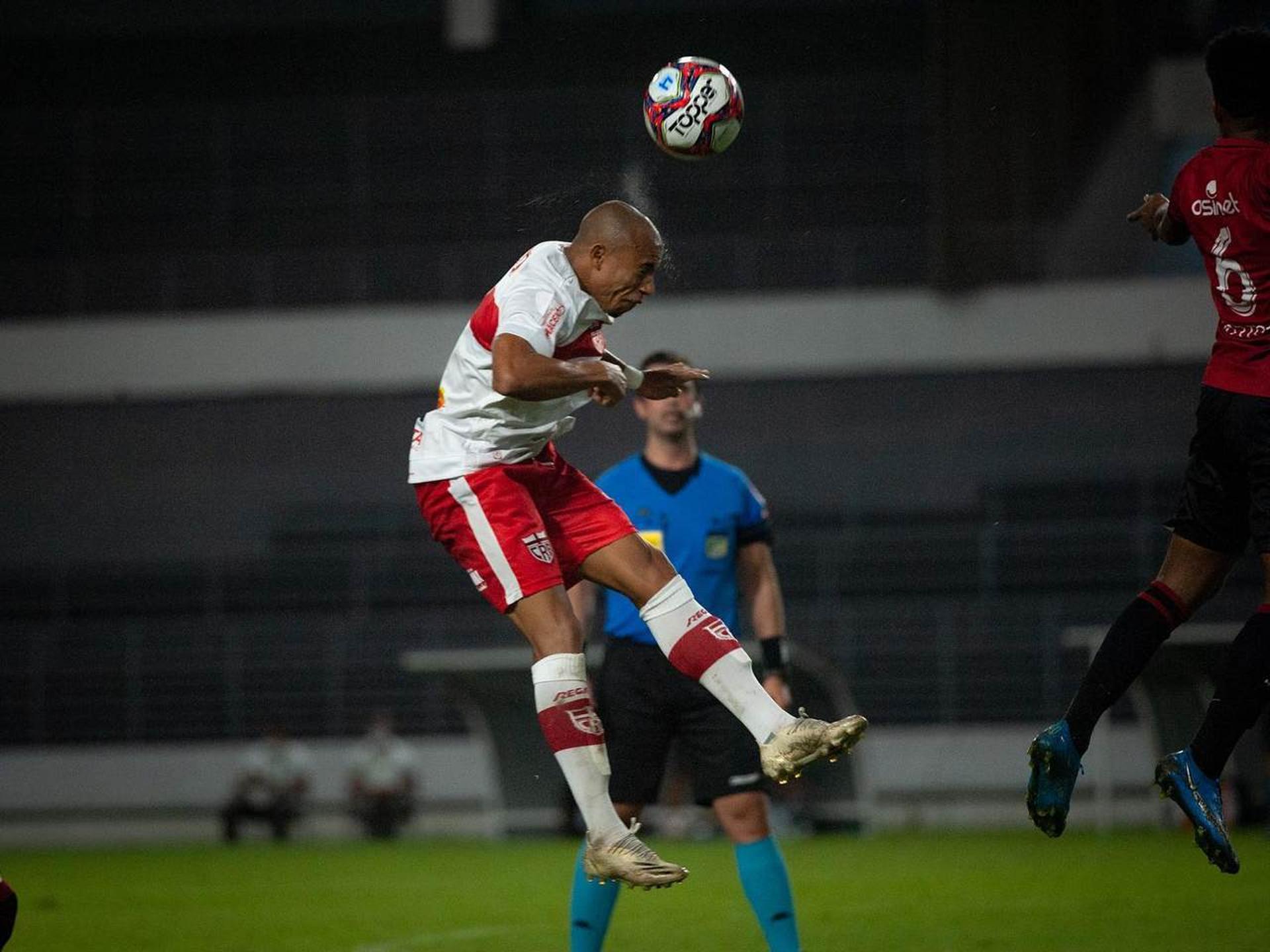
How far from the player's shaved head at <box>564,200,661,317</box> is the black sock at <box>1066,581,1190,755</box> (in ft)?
5.52

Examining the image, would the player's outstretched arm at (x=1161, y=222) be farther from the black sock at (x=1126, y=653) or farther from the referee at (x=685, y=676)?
the referee at (x=685, y=676)

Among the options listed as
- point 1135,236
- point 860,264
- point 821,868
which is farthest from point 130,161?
point 821,868

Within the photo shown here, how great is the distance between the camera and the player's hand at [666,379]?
530 centimetres

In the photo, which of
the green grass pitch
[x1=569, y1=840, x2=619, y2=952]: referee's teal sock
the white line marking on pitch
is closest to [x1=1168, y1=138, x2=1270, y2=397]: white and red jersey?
[x1=569, y1=840, x2=619, y2=952]: referee's teal sock

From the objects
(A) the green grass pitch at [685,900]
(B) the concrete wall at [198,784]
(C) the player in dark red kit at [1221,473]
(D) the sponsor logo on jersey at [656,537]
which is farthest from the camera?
Answer: (B) the concrete wall at [198,784]

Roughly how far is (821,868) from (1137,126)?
1284cm

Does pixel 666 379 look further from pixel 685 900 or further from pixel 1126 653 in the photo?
pixel 685 900

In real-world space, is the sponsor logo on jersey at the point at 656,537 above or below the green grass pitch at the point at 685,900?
above

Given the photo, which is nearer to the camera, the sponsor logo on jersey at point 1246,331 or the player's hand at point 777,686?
the sponsor logo on jersey at point 1246,331

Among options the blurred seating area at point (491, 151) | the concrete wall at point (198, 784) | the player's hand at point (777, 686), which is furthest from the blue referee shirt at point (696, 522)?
the blurred seating area at point (491, 151)

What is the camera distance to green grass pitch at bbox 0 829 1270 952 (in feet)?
26.7

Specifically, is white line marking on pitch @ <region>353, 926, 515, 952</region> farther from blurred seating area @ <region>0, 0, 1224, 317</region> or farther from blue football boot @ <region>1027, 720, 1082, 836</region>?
blurred seating area @ <region>0, 0, 1224, 317</region>

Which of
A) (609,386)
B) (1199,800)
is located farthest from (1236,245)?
(609,386)

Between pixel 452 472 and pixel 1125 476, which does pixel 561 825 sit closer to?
pixel 1125 476
